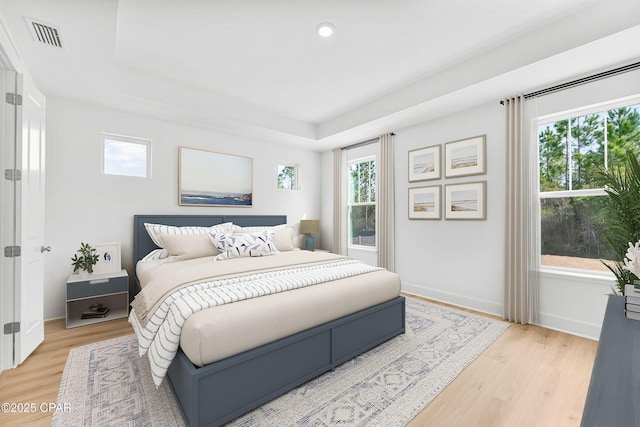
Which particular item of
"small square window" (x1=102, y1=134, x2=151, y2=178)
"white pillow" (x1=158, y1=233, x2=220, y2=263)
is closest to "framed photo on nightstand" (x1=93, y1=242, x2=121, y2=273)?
"white pillow" (x1=158, y1=233, x2=220, y2=263)

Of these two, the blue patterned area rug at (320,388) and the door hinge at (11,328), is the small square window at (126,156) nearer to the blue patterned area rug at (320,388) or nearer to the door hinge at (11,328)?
the door hinge at (11,328)

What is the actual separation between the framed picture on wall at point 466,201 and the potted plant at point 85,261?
4243 millimetres

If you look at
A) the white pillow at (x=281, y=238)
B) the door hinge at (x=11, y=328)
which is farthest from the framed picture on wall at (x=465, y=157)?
the door hinge at (x=11, y=328)

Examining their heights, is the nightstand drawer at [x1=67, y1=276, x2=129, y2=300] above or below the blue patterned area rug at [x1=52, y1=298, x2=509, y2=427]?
above

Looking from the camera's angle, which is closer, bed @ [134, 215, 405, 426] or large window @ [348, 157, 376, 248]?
bed @ [134, 215, 405, 426]

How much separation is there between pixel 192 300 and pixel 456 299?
127 inches

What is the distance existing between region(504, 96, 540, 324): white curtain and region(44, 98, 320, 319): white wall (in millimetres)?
3794

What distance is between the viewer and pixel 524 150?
302 centimetres

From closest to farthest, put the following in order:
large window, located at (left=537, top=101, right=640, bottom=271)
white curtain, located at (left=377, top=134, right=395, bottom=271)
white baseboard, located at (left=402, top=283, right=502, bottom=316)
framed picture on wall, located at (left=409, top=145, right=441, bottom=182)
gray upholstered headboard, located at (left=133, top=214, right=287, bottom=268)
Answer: large window, located at (left=537, top=101, right=640, bottom=271)
white baseboard, located at (left=402, top=283, right=502, bottom=316)
gray upholstered headboard, located at (left=133, top=214, right=287, bottom=268)
framed picture on wall, located at (left=409, top=145, right=441, bottom=182)
white curtain, located at (left=377, top=134, right=395, bottom=271)

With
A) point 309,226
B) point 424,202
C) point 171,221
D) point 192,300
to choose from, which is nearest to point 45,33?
point 171,221

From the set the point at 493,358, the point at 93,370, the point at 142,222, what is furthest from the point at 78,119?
the point at 493,358

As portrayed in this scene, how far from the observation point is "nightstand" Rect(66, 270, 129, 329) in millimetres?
2879

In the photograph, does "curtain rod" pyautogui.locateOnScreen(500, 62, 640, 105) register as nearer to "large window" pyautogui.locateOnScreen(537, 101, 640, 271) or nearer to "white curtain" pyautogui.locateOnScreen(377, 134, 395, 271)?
"large window" pyautogui.locateOnScreen(537, 101, 640, 271)

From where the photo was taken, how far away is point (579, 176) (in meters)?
2.81
